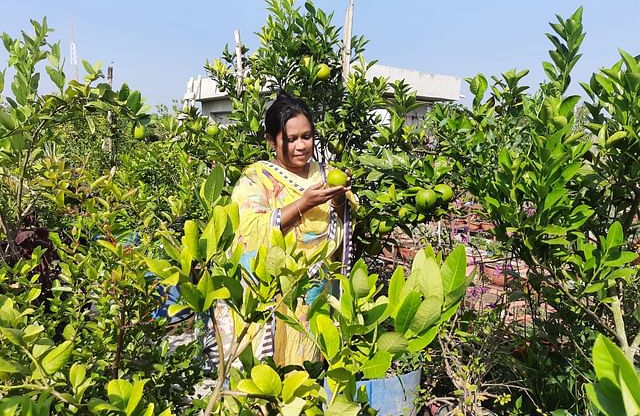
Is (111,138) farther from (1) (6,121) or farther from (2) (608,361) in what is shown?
(2) (608,361)

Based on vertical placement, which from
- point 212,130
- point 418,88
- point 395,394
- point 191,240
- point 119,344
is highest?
point 418,88

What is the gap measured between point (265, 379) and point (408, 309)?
190 mm

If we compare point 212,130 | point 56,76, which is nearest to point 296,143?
point 212,130

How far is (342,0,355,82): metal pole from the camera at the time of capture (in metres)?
2.17

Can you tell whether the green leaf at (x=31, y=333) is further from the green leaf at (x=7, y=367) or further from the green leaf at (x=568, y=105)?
the green leaf at (x=568, y=105)

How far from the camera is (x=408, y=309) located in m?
0.55

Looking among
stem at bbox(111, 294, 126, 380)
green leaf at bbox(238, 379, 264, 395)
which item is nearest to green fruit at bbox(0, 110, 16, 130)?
stem at bbox(111, 294, 126, 380)

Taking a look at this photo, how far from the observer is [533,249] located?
4.19 feet

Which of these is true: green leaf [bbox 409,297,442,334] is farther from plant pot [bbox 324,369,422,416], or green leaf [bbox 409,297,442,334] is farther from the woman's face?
plant pot [bbox 324,369,422,416]

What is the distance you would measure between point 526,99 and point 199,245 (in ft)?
3.97

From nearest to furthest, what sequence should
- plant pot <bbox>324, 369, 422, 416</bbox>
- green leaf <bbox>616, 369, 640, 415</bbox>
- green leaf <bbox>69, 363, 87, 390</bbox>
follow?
green leaf <bbox>616, 369, 640, 415</bbox> → green leaf <bbox>69, 363, 87, 390</bbox> → plant pot <bbox>324, 369, 422, 416</bbox>

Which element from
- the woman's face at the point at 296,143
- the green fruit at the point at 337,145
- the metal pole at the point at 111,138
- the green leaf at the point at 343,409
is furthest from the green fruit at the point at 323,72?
the metal pole at the point at 111,138

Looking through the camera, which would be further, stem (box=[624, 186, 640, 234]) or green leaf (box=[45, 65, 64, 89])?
stem (box=[624, 186, 640, 234])

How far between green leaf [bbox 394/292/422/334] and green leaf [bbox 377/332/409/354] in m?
0.02
